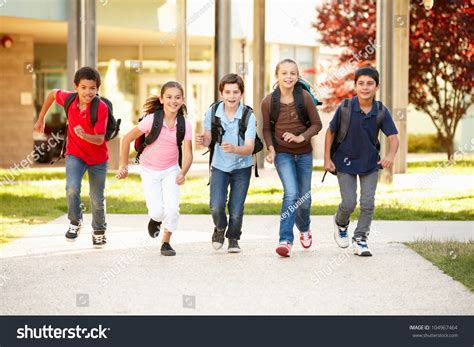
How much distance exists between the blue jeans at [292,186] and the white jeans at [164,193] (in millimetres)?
871

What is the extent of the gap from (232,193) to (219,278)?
1385mm

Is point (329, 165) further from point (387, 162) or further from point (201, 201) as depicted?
point (201, 201)

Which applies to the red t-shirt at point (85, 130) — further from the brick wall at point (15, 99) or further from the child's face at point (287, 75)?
the brick wall at point (15, 99)

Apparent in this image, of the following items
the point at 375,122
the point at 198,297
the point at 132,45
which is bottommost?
the point at 198,297

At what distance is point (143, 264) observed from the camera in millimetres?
8109

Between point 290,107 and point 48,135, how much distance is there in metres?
16.2

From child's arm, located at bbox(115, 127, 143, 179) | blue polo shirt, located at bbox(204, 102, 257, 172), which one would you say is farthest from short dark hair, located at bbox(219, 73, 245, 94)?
child's arm, located at bbox(115, 127, 143, 179)

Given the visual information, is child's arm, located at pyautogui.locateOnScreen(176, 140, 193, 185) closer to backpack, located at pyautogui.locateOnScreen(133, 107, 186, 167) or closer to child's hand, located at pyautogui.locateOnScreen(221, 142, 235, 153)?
backpack, located at pyautogui.locateOnScreen(133, 107, 186, 167)

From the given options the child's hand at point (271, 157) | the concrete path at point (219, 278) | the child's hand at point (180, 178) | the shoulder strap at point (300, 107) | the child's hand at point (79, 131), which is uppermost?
the shoulder strap at point (300, 107)

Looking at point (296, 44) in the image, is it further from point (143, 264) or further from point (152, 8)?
point (143, 264)

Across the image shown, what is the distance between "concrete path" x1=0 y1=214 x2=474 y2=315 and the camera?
252 inches

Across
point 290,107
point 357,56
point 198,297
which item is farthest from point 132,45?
point 198,297

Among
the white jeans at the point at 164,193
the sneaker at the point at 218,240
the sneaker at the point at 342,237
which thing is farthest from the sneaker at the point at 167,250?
the sneaker at the point at 342,237

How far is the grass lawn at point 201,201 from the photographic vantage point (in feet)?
38.3
